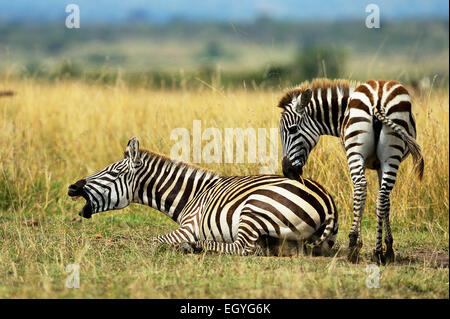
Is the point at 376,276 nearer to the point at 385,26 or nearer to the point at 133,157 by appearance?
the point at 133,157

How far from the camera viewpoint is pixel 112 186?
7.77 meters

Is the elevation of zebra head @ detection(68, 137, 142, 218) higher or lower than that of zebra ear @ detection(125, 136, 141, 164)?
lower

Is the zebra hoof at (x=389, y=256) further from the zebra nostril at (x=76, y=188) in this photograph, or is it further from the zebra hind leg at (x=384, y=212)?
the zebra nostril at (x=76, y=188)

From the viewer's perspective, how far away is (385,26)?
84062mm

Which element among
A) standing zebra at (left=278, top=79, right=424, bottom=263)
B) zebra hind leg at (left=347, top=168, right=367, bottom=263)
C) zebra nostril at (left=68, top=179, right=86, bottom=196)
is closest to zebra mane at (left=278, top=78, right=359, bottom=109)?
standing zebra at (left=278, top=79, right=424, bottom=263)

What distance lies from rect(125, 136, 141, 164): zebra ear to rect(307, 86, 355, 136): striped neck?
2.01m

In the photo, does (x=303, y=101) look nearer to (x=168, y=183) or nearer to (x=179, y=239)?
(x=168, y=183)

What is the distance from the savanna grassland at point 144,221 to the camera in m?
5.61

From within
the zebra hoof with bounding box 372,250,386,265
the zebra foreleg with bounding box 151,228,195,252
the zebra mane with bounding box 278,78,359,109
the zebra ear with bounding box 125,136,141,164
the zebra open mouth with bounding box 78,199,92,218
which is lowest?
the zebra hoof with bounding box 372,250,386,265

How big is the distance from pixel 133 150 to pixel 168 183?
0.56 m

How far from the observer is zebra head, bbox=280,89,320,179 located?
7.29 meters

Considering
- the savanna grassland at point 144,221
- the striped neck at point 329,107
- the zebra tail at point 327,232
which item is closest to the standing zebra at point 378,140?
the striped neck at point 329,107

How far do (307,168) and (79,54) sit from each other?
237 feet

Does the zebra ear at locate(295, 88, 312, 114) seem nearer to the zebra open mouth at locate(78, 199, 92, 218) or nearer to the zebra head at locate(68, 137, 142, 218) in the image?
the zebra head at locate(68, 137, 142, 218)
